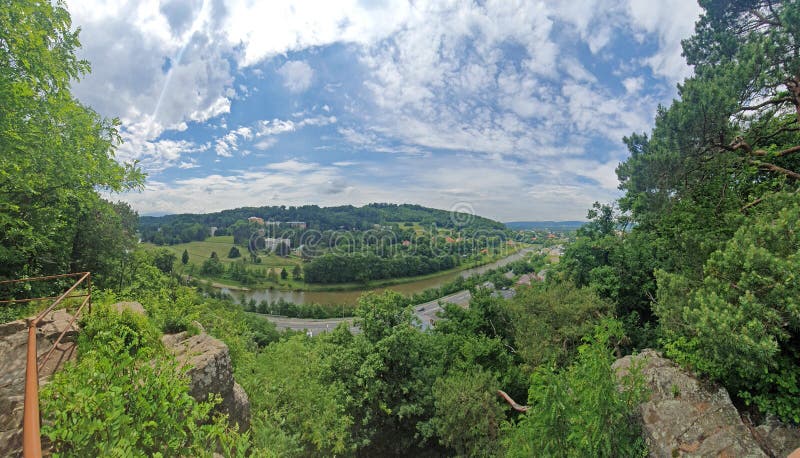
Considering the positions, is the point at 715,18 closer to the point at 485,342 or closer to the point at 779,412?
the point at 779,412

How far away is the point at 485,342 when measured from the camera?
44.0ft

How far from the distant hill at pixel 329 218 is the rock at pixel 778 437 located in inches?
5421

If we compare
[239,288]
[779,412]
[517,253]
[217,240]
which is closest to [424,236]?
[517,253]

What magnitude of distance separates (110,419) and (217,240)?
13094 centimetres

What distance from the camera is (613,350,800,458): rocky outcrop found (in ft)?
17.4

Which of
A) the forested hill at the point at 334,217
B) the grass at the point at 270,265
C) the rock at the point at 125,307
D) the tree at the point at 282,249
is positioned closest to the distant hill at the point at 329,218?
the forested hill at the point at 334,217

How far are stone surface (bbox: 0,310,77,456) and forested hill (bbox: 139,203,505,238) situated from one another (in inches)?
5391

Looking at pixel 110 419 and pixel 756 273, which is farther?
pixel 756 273

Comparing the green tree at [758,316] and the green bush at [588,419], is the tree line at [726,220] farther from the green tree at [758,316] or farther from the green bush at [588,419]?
the green bush at [588,419]

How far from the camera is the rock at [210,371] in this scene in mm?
5477

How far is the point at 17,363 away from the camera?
4.41 m

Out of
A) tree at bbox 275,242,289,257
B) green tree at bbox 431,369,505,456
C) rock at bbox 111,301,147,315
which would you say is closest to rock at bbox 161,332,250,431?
rock at bbox 111,301,147,315

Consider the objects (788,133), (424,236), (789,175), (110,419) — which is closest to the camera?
(110,419)

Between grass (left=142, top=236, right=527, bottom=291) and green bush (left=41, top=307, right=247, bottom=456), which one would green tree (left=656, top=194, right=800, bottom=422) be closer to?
green bush (left=41, top=307, right=247, bottom=456)
